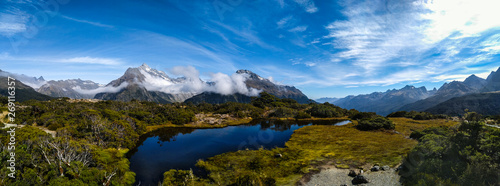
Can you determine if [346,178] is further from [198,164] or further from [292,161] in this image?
[198,164]

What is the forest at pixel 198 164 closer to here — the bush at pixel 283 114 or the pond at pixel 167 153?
the pond at pixel 167 153

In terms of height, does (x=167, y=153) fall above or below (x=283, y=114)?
below

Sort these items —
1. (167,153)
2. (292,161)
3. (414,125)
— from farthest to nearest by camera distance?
(414,125)
(167,153)
(292,161)

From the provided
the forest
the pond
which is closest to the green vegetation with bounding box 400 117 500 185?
the forest

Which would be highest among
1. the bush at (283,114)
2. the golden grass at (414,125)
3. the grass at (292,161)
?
the bush at (283,114)

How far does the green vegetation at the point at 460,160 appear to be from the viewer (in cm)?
1922

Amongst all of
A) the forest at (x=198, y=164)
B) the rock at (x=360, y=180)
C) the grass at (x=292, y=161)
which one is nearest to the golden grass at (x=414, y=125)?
the forest at (x=198, y=164)

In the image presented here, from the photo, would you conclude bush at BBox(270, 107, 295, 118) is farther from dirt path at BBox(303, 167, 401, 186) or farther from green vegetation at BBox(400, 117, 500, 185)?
green vegetation at BBox(400, 117, 500, 185)

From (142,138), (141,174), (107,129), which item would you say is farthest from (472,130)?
(142,138)

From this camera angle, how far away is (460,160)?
21.8m

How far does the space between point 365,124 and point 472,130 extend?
173ft

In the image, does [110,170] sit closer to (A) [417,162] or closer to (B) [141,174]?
(B) [141,174]

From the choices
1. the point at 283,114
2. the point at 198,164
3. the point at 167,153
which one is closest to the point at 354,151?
the point at 198,164

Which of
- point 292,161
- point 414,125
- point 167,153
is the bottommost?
point 292,161
